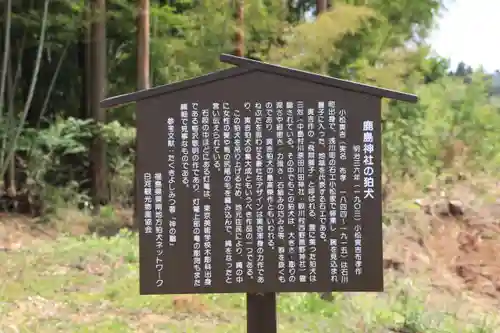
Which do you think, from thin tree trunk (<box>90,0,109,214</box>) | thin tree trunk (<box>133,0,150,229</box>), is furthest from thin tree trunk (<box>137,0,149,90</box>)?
thin tree trunk (<box>90,0,109,214</box>)

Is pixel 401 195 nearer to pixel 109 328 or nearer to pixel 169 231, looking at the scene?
pixel 109 328

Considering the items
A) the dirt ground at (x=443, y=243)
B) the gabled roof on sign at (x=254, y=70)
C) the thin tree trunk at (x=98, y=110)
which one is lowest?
the dirt ground at (x=443, y=243)

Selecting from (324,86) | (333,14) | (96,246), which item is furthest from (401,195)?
(324,86)

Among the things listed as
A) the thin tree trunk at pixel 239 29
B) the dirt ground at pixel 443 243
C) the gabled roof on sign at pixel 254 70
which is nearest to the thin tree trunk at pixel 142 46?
the thin tree trunk at pixel 239 29

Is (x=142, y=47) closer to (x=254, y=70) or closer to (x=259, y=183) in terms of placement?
(x=254, y=70)

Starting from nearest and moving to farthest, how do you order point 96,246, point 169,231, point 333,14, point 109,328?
1. point 169,231
2. point 109,328
3. point 96,246
4. point 333,14

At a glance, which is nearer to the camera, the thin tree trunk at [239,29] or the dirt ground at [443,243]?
the dirt ground at [443,243]

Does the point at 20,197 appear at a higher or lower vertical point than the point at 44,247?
higher

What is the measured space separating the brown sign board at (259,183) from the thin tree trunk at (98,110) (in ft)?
22.1

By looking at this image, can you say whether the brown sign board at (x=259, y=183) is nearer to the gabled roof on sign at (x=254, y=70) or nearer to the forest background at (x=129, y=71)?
the gabled roof on sign at (x=254, y=70)

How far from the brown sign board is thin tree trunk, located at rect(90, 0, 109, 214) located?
6.74 m

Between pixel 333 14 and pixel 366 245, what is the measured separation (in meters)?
5.14

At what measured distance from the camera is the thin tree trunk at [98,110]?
949 cm

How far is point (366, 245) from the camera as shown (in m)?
2.91
